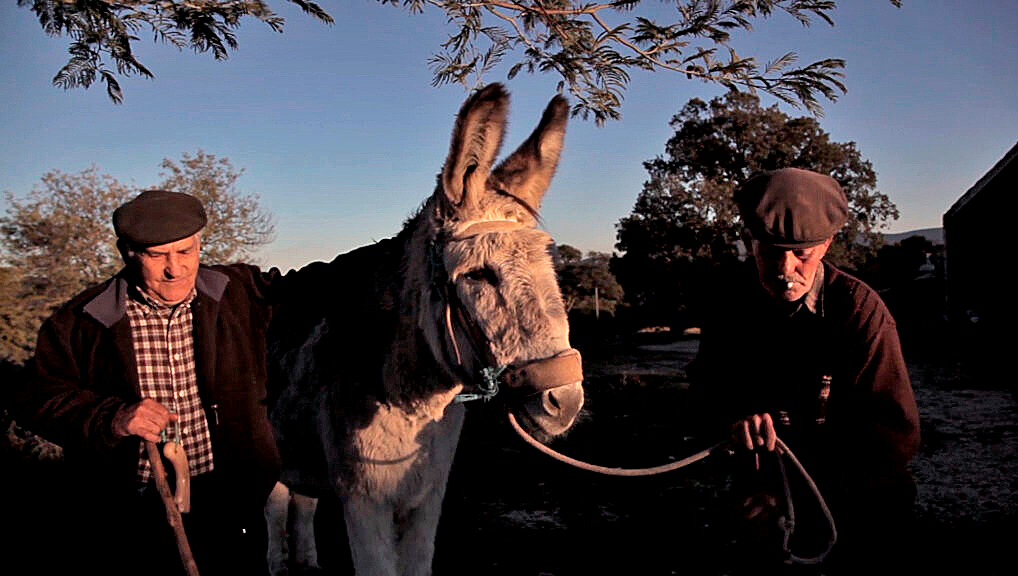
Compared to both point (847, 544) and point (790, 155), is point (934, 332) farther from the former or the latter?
point (847, 544)

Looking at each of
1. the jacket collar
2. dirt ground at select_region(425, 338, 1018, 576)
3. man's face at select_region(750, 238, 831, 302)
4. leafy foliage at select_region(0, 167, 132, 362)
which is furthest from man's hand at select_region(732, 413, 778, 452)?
leafy foliage at select_region(0, 167, 132, 362)

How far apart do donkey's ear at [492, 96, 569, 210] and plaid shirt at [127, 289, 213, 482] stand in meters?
1.43

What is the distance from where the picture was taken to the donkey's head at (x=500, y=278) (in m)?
2.24

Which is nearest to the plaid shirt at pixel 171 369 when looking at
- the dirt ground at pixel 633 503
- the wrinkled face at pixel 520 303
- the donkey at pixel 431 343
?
the donkey at pixel 431 343

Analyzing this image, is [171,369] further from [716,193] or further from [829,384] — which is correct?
[716,193]

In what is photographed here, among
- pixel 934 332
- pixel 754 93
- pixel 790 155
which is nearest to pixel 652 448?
pixel 754 93

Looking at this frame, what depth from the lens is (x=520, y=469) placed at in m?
7.14

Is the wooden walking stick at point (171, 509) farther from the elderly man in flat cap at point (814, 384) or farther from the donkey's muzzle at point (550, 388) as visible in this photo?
the elderly man in flat cap at point (814, 384)

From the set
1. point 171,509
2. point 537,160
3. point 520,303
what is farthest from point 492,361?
point 171,509

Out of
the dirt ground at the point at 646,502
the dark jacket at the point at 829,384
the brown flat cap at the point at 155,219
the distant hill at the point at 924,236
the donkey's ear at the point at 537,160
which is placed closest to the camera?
the dark jacket at the point at 829,384

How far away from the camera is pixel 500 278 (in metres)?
2.38

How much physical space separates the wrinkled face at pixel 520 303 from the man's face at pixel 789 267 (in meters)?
0.74

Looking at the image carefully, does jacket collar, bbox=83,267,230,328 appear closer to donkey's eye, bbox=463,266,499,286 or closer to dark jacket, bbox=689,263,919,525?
donkey's eye, bbox=463,266,499,286

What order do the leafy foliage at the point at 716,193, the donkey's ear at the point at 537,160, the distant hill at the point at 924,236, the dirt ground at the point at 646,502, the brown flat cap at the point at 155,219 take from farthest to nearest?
1. the distant hill at the point at 924,236
2. the leafy foliage at the point at 716,193
3. the dirt ground at the point at 646,502
4. the donkey's ear at the point at 537,160
5. the brown flat cap at the point at 155,219
